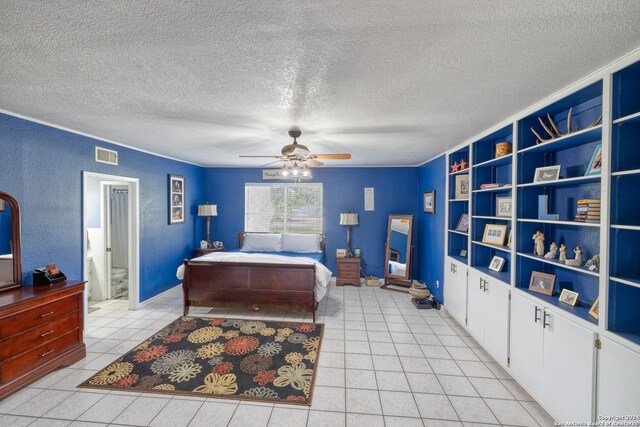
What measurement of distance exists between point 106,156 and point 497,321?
5216 mm

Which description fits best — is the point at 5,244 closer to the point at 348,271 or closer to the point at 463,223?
the point at 348,271

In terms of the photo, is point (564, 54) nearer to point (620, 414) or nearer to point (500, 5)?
point (500, 5)

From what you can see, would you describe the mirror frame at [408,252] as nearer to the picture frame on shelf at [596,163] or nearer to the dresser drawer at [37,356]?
the picture frame on shelf at [596,163]

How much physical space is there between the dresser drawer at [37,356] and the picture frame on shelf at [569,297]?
450 centimetres

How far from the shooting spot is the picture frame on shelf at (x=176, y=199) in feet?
16.9

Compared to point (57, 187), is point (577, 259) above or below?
below

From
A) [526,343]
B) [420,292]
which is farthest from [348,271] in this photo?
[526,343]

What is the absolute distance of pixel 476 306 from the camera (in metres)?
3.26

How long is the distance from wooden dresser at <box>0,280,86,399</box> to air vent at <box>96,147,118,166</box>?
5.66ft

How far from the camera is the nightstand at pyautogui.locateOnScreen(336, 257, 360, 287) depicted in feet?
18.5

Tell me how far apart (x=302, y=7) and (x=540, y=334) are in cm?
283

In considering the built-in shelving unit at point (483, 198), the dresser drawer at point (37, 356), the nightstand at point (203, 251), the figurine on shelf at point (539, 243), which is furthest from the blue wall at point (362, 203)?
the dresser drawer at point (37, 356)

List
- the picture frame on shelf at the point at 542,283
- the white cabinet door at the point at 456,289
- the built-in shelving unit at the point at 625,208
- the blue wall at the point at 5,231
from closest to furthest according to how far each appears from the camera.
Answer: the built-in shelving unit at the point at 625,208 → the picture frame on shelf at the point at 542,283 → the blue wall at the point at 5,231 → the white cabinet door at the point at 456,289

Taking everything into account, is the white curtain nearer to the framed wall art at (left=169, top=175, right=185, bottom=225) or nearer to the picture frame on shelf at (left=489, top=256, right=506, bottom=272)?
the framed wall art at (left=169, top=175, right=185, bottom=225)
